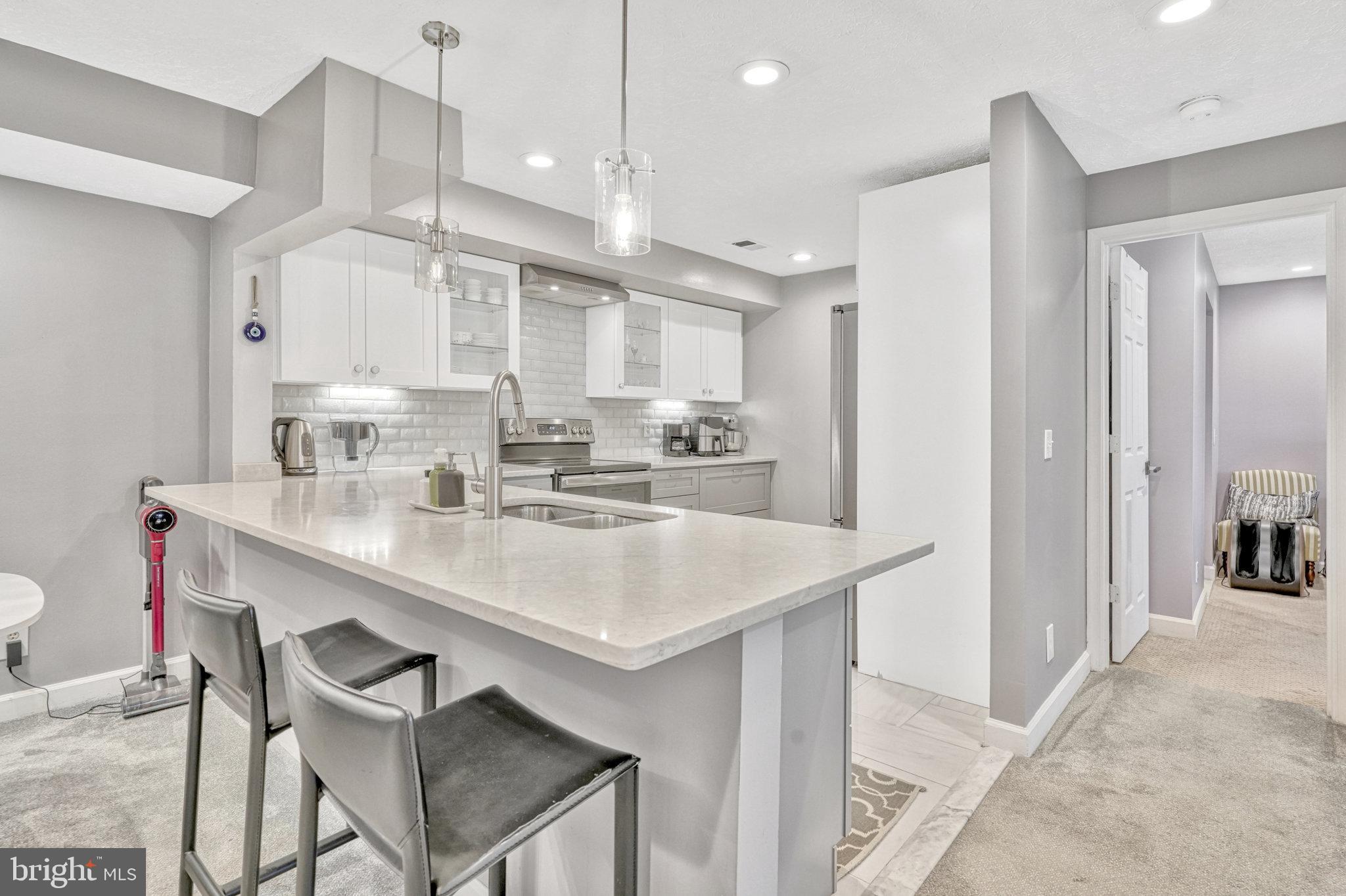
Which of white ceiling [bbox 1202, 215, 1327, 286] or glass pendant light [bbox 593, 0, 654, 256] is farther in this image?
white ceiling [bbox 1202, 215, 1327, 286]

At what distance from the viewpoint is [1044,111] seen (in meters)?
2.56

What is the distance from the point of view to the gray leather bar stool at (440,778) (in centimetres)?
83

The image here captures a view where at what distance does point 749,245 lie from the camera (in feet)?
14.6

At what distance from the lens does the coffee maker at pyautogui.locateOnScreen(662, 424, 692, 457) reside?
17.3 ft

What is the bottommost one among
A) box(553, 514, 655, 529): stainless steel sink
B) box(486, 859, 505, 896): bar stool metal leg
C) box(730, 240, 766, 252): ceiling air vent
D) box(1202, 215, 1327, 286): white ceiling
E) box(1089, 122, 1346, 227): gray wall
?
box(486, 859, 505, 896): bar stool metal leg

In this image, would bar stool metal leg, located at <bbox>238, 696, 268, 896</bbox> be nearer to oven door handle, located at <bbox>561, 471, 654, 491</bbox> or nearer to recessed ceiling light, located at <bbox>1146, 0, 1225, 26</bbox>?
oven door handle, located at <bbox>561, 471, 654, 491</bbox>

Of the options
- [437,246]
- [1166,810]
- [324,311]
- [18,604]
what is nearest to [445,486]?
[437,246]

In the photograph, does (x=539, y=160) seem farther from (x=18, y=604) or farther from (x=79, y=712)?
(x=79, y=712)

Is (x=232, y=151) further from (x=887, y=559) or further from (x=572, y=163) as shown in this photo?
Answer: (x=887, y=559)

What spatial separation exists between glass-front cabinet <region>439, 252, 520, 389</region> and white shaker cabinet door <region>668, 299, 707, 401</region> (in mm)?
1422

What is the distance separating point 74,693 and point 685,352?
3902mm

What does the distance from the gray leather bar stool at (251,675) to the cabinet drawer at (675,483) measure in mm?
2743

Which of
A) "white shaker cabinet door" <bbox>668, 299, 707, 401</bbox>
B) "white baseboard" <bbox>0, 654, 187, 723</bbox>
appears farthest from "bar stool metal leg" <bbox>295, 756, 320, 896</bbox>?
"white shaker cabinet door" <bbox>668, 299, 707, 401</bbox>

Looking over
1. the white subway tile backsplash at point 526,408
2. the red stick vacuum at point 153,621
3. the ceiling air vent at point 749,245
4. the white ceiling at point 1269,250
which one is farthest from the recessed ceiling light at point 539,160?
the white ceiling at point 1269,250
